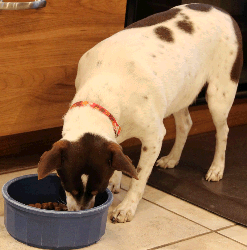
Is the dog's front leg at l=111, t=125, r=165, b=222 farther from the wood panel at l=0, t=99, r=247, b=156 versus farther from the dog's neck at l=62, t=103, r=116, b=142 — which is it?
the wood panel at l=0, t=99, r=247, b=156

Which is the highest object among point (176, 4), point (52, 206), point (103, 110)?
point (176, 4)

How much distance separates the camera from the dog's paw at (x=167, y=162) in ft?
12.1

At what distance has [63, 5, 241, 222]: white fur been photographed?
261 centimetres

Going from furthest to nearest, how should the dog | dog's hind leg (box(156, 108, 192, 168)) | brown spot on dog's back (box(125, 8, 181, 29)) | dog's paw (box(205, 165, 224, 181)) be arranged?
dog's hind leg (box(156, 108, 192, 168)) → dog's paw (box(205, 165, 224, 181)) → brown spot on dog's back (box(125, 8, 181, 29)) → the dog

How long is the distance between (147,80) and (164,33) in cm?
40

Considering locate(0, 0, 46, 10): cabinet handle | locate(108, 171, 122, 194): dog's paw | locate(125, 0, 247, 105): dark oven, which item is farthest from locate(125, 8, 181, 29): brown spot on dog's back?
locate(108, 171, 122, 194): dog's paw

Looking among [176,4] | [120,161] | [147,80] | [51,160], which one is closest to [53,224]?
[51,160]

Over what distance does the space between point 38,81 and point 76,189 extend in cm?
103

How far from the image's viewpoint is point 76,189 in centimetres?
231

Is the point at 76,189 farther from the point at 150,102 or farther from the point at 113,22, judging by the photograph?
the point at 113,22

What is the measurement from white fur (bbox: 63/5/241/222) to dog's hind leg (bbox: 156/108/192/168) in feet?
0.84

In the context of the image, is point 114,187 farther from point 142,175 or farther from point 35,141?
point 35,141

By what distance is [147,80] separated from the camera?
9.16 ft

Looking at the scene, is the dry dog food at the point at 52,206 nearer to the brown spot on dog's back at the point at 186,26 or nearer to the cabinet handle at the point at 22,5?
the cabinet handle at the point at 22,5
